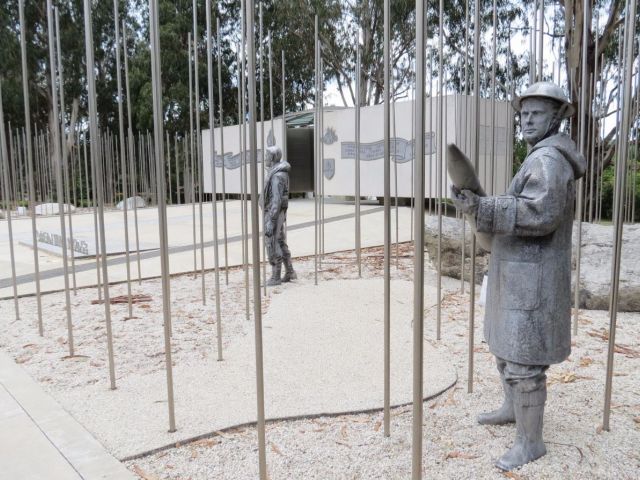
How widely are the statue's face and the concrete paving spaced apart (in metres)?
4.13

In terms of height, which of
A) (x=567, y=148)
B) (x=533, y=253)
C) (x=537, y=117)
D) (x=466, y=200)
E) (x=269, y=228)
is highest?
(x=537, y=117)

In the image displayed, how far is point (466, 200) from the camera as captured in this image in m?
1.94

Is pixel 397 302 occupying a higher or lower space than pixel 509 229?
lower

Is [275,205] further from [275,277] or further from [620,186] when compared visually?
[620,186]

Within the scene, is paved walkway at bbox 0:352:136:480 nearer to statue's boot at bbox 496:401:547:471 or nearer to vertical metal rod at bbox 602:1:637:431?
statue's boot at bbox 496:401:547:471

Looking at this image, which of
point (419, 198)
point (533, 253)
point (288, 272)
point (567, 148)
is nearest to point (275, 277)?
point (288, 272)

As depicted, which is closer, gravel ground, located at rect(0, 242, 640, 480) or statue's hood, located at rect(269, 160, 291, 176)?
gravel ground, located at rect(0, 242, 640, 480)

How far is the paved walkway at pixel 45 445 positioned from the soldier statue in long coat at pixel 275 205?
3.22 metres

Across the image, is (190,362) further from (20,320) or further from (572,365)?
(572,365)

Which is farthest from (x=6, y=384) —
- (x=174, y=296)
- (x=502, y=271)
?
(x=502, y=271)

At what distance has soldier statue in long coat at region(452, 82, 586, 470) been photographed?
1.98 meters

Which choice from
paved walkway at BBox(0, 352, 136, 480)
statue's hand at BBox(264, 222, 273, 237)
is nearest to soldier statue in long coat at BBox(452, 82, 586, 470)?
paved walkway at BBox(0, 352, 136, 480)

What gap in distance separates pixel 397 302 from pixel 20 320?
11.5ft

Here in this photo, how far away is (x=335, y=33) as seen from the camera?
64.6 ft
